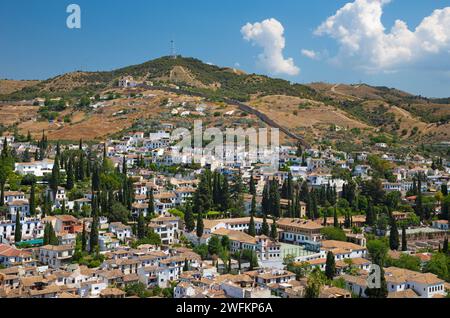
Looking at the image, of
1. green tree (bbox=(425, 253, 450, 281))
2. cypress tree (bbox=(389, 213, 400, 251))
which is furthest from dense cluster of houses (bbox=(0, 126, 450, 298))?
green tree (bbox=(425, 253, 450, 281))

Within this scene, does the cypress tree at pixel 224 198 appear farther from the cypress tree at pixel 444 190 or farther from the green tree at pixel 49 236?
the cypress tree at pixel 444 190

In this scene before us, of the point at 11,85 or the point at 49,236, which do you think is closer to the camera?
the point at 49,236

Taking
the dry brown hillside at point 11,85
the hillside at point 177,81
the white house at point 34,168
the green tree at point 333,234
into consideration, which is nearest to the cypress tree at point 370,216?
the green tree at point 333,234

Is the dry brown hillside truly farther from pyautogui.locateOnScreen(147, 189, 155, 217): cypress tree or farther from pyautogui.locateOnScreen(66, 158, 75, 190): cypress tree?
pyautogui.locateOnScreen(147, 189, 155, 217): cypress tree

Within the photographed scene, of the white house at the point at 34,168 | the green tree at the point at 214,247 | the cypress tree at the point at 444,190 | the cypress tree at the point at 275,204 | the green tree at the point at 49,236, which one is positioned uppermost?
the white house at the point at 34,168

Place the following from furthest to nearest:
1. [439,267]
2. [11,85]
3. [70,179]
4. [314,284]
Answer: [11,85]
[70,179]
[439,267]
[314,284]

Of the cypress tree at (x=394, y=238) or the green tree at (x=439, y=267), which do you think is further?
the cypress tree at (x=394, y=238)

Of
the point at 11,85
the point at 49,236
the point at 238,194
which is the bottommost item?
the point at 49,236

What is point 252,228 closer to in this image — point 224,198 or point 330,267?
point 224,198

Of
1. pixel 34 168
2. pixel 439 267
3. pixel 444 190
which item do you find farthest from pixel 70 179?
pixel 444 190

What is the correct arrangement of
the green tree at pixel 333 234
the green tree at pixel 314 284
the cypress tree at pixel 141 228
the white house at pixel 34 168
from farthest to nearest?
the white house at pixel 34 168 < the green tree at pixel 333 234 < the cypress tree at pixel 141 228 < the green tree at pixel 314 284

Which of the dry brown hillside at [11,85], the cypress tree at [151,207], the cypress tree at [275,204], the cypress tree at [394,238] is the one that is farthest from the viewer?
the dry brown hillside at [11,85]

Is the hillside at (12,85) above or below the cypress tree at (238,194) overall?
above
